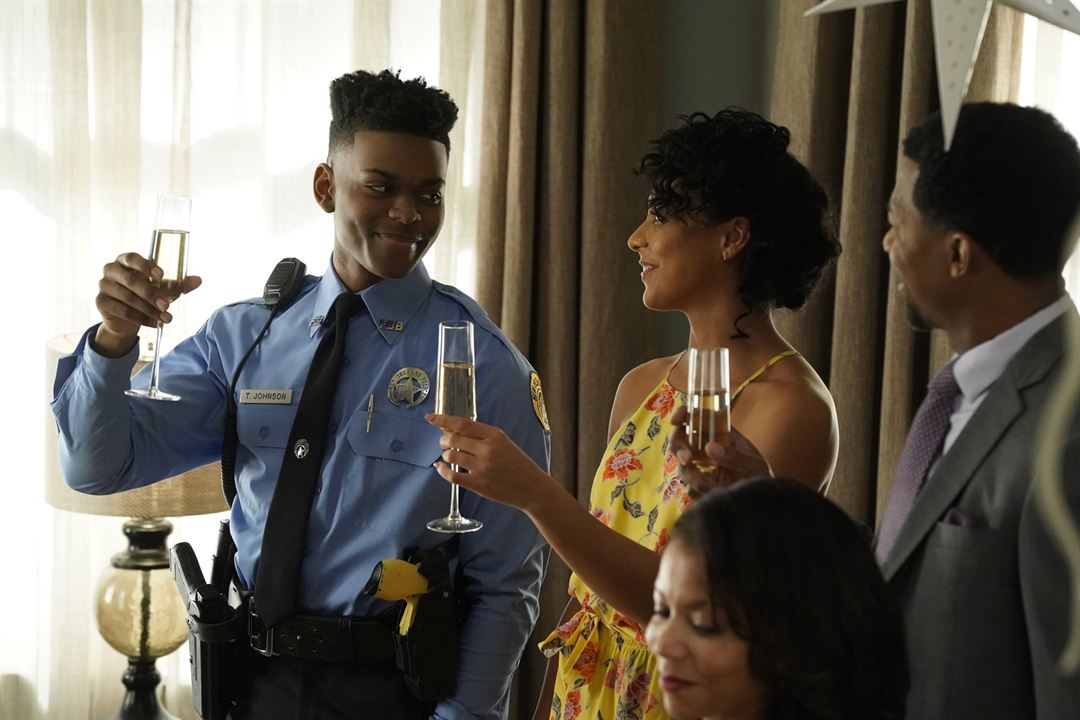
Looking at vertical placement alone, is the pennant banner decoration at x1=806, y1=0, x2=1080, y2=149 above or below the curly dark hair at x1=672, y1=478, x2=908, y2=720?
above

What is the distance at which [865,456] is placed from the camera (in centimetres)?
242

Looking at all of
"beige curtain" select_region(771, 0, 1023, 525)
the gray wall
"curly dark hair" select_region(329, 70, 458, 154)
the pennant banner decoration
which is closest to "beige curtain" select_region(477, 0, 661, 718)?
the gray wall

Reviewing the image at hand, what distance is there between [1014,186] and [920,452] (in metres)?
0.29

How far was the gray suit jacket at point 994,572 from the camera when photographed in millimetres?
1096

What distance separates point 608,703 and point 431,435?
1.53 feet

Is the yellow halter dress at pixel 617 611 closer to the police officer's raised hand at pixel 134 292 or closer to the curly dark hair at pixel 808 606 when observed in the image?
the curly dark hair at pixel 808 606

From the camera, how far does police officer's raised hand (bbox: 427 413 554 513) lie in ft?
4.75

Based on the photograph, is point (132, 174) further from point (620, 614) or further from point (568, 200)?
point (620, 614)

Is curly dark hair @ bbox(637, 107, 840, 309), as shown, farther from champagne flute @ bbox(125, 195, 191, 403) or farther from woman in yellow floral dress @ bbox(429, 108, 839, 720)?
champagne flute @ bbox(125, 195, 191, 403)

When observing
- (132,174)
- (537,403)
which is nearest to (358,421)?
(537,403)

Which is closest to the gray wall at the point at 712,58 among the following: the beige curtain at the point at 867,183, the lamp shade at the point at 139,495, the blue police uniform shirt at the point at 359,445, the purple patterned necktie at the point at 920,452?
the beige curtain at the point at 867,183

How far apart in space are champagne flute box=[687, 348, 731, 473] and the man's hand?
0.06ft

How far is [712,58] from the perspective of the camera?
305 centimetres

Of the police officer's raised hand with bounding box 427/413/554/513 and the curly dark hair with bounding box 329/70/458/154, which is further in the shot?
the curly dark hair with bounding box 329/70/458/154
